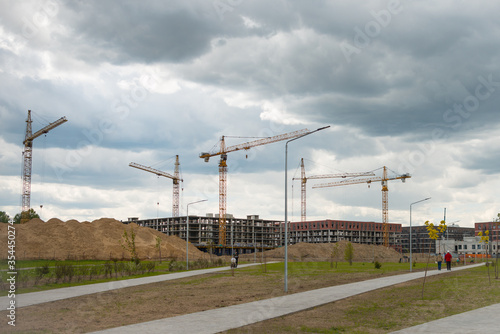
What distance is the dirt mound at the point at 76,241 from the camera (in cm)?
7806

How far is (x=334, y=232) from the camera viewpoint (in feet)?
614

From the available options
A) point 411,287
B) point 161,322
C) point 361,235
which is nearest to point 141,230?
point 411,287

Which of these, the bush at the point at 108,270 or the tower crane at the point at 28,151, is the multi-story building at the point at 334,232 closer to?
the tower crane at the point at 28,151

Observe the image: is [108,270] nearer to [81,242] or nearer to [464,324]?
[464,324]

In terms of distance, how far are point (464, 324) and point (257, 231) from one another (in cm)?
16714

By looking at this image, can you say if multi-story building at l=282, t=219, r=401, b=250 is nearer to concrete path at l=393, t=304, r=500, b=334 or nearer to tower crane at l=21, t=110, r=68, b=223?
tower crane at l=21, t=110, r=68, b=223

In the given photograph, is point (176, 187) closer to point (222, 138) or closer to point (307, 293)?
point (222, 138)

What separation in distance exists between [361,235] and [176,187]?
7882 cm

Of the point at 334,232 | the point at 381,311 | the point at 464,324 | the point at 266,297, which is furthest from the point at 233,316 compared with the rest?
the point at 334,232

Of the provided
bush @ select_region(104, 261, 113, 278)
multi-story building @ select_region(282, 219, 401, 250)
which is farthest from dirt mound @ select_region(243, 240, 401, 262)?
bush @ select_region(104, 261, 113, 278)

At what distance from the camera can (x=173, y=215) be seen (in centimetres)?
17012

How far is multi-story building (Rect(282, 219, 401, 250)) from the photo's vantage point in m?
187

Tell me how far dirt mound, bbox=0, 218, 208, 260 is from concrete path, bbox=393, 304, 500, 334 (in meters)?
64.5

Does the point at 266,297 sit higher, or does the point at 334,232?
the point at 266,297
